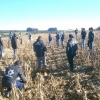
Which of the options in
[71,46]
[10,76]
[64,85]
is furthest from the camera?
[71,46]

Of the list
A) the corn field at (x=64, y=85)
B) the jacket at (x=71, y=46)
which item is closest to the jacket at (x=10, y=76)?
the corn field at (x=64, y=85)

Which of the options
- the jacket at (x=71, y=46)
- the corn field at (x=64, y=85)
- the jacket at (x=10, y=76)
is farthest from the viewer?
the jacket at (x=71, y=46)

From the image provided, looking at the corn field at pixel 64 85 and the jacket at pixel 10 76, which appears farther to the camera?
the jacket at pixel 10 76

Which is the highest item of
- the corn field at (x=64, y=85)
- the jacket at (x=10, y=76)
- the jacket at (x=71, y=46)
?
the jacket at (x=71, y=46)

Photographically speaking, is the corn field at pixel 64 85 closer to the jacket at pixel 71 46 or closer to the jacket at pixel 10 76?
the jacket at pixel 10 76

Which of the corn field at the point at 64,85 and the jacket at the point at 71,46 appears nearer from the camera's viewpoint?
the corn field at the point at 64,85

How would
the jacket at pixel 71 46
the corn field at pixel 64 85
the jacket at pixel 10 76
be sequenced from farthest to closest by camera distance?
the jacket at pixel 71 46 → the jacket at pixel 10 76 → the corn field at pixel 64 85

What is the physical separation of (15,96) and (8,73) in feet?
4.82

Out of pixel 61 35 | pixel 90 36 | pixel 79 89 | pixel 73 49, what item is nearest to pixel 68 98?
pixel 79 89

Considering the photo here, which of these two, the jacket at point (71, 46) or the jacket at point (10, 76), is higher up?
the jacket at point (71, 46)

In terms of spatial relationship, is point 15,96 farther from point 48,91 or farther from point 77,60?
point 77,60

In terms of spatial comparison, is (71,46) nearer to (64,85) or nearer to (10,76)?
(64,85)

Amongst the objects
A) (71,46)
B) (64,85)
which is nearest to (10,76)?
(64,85)

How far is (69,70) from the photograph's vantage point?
42.7 ft
